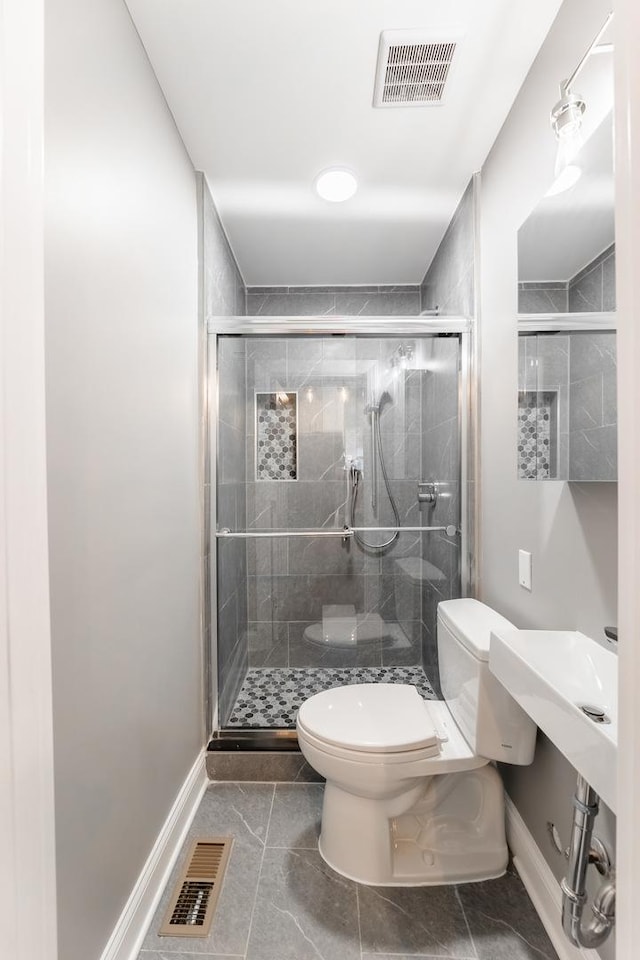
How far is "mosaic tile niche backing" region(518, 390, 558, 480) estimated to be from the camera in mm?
1303

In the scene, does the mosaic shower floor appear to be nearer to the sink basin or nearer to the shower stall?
the shower stall

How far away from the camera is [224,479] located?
2.19 metres

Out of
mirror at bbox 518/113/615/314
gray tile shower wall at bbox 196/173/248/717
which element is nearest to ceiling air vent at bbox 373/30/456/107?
mirror at bbox 518/113/615/314

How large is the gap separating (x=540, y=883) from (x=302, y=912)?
69cm

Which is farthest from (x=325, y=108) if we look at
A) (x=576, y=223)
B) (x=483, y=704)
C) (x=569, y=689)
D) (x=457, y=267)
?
(x=483, y=704)

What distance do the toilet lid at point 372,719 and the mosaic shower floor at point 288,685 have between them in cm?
45

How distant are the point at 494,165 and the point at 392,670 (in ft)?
7.05

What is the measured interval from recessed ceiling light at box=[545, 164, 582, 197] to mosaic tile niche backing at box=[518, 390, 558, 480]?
1.63 feet

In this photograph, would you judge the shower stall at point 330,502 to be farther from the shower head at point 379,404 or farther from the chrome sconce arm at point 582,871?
the chrome sconce arm at point 582,871

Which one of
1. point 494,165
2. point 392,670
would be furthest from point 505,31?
point 392,670

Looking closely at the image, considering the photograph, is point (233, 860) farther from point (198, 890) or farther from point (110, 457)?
point (110, 457)

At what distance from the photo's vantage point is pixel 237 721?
2146mm

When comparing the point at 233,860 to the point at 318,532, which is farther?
the point at 318,532

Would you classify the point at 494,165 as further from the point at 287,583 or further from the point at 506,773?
the point at 506,773
